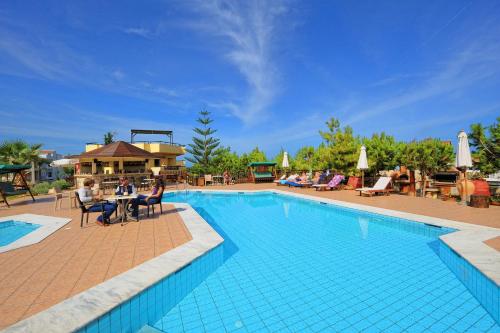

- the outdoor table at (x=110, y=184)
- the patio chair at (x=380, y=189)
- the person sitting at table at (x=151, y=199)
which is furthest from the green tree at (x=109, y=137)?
the patio chair at (x=380, y=189)

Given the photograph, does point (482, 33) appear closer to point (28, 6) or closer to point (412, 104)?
point (412, 104)

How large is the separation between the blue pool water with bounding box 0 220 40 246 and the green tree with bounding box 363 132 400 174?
42.1 feet

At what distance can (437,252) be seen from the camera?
14.8 ft

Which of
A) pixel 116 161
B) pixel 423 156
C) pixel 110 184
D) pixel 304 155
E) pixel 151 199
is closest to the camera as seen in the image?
pixel 151 199

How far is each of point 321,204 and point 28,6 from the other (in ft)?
46.7

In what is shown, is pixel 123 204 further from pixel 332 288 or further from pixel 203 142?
pixel 203 142

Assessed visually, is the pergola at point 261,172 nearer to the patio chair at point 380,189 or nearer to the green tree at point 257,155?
the green tree at point 257,155

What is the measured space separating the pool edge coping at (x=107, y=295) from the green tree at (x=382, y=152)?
10426 millimetres

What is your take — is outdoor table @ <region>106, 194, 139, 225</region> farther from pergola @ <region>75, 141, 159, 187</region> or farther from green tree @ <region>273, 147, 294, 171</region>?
green tree @ <region>273, 147, 294, 171</region>

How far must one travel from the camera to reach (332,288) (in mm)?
3344

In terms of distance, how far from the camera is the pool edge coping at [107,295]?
209cm

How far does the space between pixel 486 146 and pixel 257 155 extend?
14.5 metres

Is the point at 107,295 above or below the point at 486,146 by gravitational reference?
below

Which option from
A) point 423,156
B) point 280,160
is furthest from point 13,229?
point 280,160
